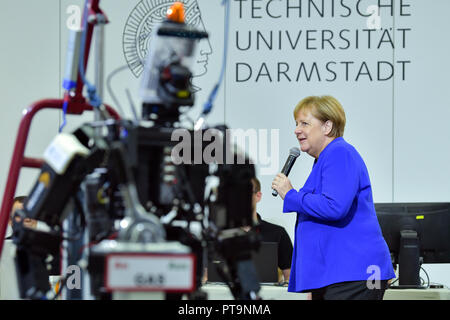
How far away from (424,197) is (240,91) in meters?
1.68

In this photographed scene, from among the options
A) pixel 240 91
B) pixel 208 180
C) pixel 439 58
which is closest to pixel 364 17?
pixel 439 58

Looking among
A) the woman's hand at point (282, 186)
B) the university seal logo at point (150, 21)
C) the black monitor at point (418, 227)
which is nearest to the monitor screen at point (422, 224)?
the black monitor at point (418, 227)

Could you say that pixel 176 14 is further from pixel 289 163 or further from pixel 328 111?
pixel 289 163

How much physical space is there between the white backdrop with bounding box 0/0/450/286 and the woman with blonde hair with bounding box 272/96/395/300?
9.01ft

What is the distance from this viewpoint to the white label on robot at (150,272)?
4.77ft

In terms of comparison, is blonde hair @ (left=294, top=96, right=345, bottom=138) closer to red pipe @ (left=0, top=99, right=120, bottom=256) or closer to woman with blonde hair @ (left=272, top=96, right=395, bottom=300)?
woman with blonde hair @ (left=272, top=96, right=395, bottom=300)

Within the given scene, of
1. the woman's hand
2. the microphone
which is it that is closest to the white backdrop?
the microphone

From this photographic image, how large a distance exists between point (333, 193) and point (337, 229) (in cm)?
15

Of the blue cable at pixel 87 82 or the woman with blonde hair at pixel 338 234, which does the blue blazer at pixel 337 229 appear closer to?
the woman with blonde hair at pixel 338 234

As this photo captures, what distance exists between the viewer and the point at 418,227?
4.02 metres

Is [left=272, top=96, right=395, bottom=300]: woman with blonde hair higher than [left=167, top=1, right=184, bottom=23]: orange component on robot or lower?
lower

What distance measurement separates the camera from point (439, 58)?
5520 millimetres

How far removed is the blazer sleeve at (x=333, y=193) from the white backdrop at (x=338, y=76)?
9.07ft

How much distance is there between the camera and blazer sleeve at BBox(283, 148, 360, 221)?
8.73 feet
